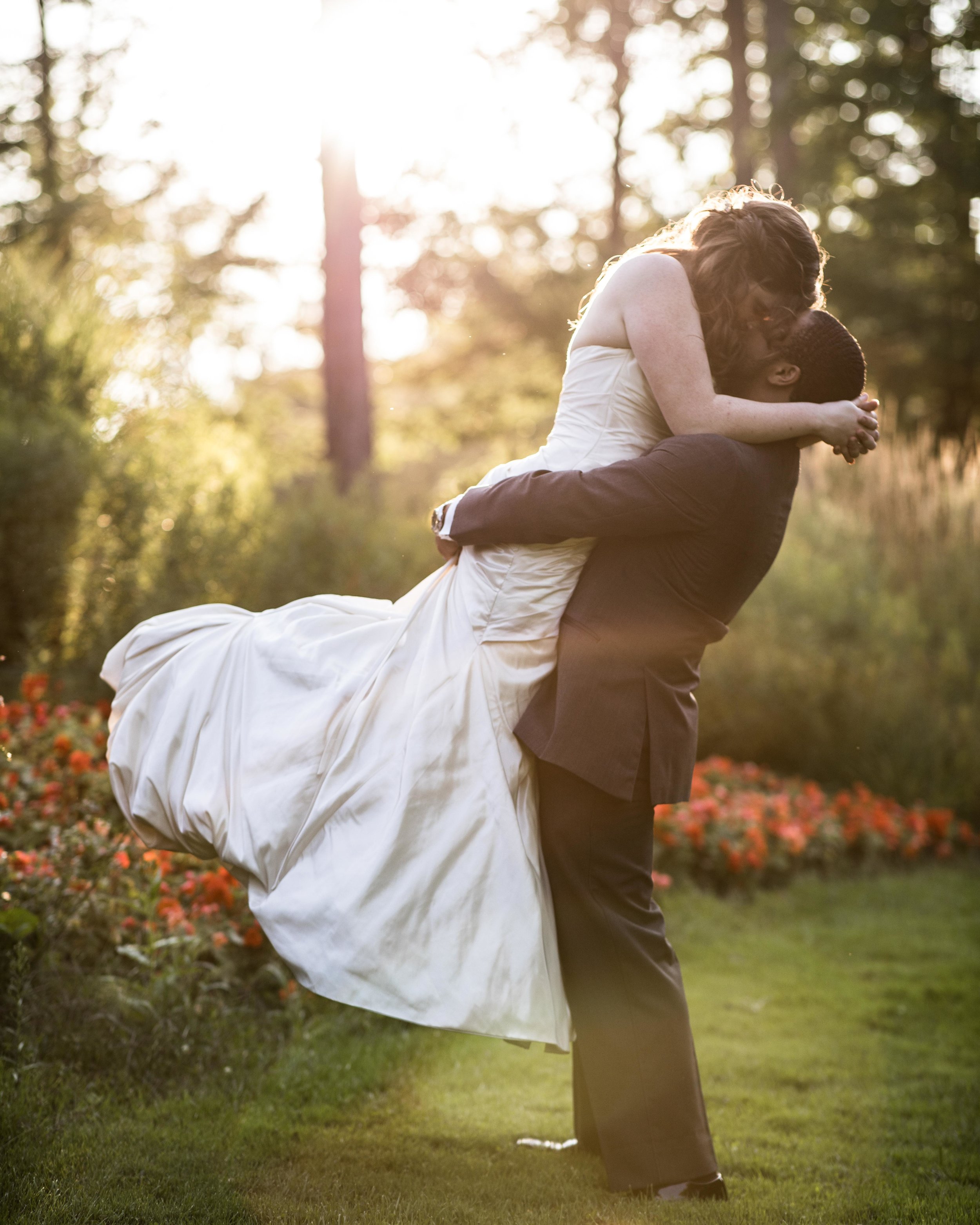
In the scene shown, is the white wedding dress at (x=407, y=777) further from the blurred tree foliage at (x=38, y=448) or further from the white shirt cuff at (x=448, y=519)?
the blurred tree foliage at (x=38, y=448)

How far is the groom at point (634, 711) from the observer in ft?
7.35

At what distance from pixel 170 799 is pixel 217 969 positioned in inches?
39.7

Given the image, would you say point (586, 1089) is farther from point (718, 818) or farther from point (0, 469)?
point (0, 469)

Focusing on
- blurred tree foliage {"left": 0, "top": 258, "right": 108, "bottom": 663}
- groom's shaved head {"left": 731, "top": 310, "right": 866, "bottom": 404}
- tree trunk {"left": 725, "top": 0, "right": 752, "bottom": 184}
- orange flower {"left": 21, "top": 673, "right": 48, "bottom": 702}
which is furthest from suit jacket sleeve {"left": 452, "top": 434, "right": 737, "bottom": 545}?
tree trunk {"left": 725, "top": 0, "right": 752, "bottom": 184}

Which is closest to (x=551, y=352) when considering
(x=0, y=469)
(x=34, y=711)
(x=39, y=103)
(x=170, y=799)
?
(x=39, y=103)

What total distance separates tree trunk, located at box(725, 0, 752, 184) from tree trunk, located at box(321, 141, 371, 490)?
6421mm

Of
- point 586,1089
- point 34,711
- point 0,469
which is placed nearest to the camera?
point 586,1089

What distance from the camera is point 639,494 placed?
218 cm

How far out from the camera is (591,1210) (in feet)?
7.72

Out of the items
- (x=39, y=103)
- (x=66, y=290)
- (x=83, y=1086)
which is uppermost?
(x=39, y=103)

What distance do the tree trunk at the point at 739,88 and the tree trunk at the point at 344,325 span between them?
6.42 meters

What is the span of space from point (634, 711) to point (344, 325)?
6920 millimetres

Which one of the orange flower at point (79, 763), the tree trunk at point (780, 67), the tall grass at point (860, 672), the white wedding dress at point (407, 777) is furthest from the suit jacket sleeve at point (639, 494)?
the tree trunk at point (780, 67)

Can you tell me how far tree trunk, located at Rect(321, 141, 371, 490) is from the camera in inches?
324
